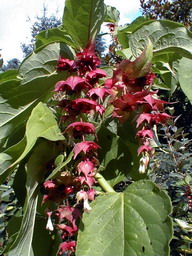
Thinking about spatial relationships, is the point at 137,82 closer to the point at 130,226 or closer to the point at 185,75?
the point at 185,75

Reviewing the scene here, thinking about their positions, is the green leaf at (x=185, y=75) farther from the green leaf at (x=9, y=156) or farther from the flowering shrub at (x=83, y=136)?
the green leaf at (x=9, y=156)

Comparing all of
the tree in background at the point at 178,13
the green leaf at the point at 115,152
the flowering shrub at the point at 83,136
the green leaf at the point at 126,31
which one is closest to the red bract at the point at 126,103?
the flowering shrub at the point at 83,136

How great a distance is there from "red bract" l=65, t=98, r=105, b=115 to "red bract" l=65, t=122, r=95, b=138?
0.02 m

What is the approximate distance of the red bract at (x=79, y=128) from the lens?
607mm

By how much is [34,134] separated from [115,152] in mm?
207

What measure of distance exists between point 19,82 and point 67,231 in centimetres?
26

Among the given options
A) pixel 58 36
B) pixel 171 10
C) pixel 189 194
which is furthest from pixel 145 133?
pixel 171 10

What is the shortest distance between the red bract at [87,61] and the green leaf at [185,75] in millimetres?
161

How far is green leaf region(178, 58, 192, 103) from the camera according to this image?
0.71 m

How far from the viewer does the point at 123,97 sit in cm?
63

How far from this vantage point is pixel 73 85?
0.61m

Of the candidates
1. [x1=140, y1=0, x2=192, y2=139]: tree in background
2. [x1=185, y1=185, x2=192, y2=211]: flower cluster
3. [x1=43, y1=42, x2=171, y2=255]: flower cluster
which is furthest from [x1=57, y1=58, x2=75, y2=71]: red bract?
[x1=140, y1=0, x2=192, y2=139]: tree in background

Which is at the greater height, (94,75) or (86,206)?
(94,75)

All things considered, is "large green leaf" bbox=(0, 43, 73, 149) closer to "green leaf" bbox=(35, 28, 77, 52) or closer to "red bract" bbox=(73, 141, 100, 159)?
"green leaf" bbox=(35, 28, 77, 52)
